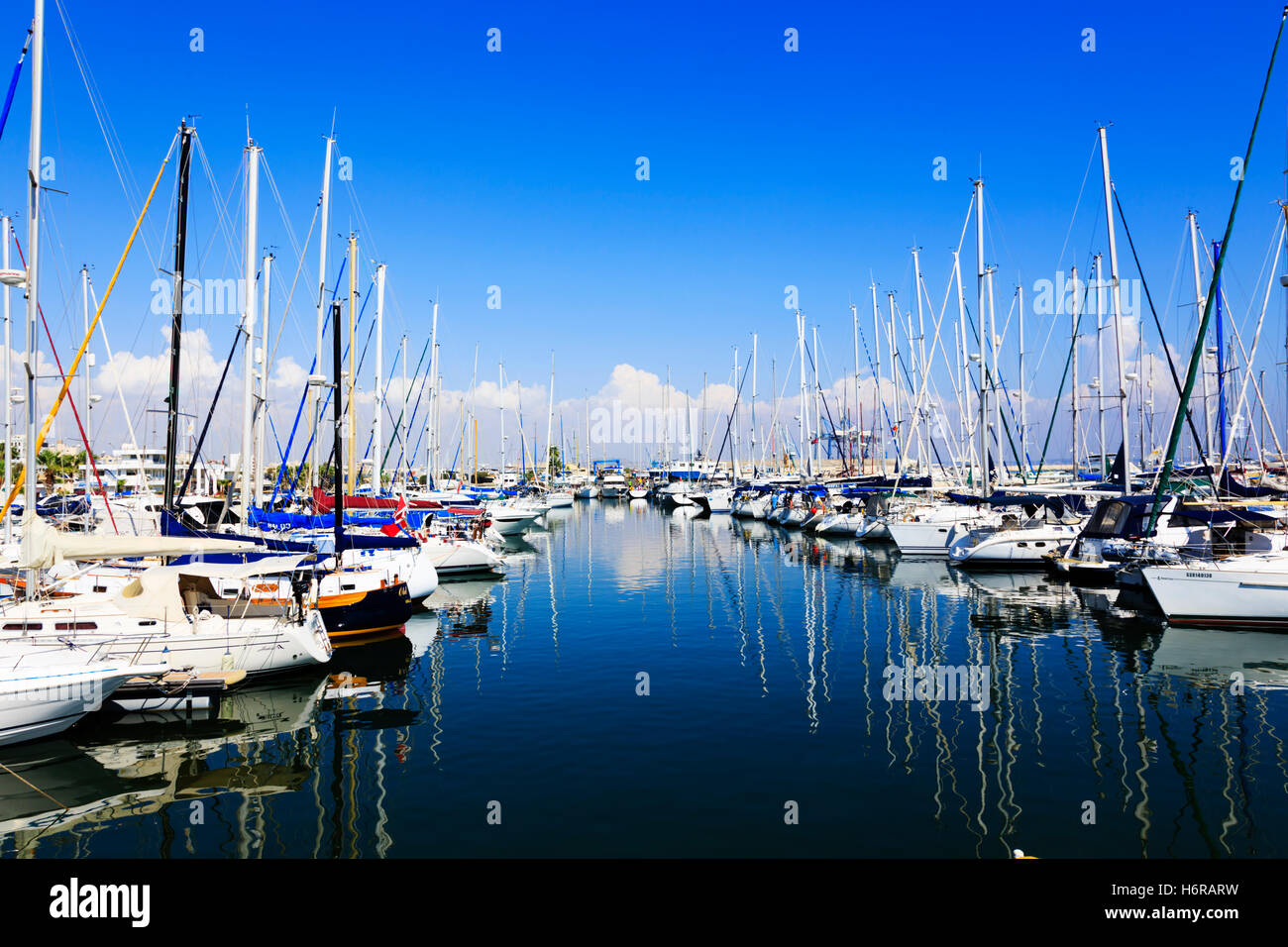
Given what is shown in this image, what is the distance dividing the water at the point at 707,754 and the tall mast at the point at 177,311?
26.2 feet

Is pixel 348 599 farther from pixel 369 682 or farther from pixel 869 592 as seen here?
pixel 869 592

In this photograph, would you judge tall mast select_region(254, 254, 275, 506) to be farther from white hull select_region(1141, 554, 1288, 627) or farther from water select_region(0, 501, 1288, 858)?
white hull select_region(1141, 554, 1288, 627)

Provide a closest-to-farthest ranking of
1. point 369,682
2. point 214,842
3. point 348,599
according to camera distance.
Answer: point 214,842, point 369,682, point 348,599

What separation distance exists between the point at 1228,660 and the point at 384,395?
44864mm

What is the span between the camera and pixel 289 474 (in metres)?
46.3

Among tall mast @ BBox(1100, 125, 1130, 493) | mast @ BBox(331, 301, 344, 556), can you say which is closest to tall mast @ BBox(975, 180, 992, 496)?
tall mast @ BBox(1100, 125, 1130, 493)

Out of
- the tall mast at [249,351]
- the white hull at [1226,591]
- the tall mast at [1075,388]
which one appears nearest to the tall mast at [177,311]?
the tall mast at [249,351]

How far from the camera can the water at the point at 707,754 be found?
37.2 feet

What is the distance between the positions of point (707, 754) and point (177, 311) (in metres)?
22.0

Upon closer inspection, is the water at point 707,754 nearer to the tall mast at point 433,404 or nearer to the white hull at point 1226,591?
the white hull at point 1226,591

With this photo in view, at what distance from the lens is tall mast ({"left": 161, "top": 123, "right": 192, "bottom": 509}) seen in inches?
958

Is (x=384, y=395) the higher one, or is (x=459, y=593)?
(x=384, y=395)

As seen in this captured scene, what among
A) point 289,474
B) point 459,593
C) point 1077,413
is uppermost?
point 1077,413
